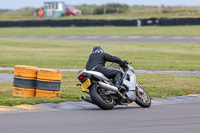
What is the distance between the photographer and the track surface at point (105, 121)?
6.95 metres

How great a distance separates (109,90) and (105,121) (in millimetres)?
1588

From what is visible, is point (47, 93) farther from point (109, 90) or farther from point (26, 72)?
point (109, 90)

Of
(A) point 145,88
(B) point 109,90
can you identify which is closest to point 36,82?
(B) point 109,90

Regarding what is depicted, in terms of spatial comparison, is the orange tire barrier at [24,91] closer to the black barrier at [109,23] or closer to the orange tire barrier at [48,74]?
the orange tire barrier at [48,74]

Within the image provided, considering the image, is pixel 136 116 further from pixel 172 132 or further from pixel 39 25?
pixel 39 25

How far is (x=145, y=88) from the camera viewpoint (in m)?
13.2

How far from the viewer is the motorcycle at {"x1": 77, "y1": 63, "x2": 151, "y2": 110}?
902 cm

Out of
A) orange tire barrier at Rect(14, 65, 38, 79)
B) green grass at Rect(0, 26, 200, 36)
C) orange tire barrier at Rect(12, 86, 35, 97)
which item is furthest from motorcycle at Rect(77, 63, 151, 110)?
green grass at Rect(0, 26, 200, 36)

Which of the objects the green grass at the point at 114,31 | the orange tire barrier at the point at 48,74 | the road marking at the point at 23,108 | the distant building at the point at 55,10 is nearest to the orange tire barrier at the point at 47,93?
the orange tire barrier at the point at 48,74

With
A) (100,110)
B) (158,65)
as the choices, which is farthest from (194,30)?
(100,110)

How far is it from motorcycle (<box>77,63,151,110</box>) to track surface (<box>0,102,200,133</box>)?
0.72 feet

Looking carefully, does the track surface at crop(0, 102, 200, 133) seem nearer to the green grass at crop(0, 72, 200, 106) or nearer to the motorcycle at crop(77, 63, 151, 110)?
the motorcycle at crop(77, 63, 151, 110)

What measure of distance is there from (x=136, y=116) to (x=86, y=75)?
141cm

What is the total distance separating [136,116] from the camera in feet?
27.6
